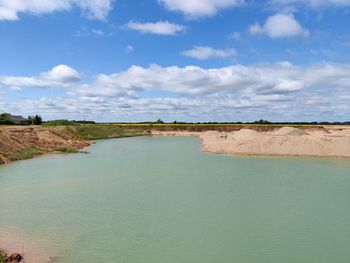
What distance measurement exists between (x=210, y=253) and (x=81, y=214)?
5974mm

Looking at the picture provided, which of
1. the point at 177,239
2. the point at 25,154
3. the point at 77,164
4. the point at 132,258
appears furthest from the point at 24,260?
the point at 25,154

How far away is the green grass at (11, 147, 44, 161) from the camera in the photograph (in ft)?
106

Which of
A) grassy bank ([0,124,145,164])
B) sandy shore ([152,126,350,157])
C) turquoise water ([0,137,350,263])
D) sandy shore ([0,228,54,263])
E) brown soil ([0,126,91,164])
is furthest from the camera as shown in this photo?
sandy shore ([152,126,350,157])

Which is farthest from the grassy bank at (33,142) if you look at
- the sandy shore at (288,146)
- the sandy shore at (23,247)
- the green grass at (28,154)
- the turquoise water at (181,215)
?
the sandy shore at (23,247)

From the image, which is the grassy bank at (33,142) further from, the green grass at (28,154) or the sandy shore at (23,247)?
the sandy shore at (23,247)

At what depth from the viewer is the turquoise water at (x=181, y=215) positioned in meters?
9.93

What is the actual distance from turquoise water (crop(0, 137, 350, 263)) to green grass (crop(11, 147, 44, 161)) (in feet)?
26.5

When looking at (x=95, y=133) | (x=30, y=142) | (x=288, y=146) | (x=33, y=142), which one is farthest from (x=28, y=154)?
(x=95, y=133)

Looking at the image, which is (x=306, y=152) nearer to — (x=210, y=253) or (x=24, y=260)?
(x=210, y=253)

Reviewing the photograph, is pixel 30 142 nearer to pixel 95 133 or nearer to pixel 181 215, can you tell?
pixel 95 133

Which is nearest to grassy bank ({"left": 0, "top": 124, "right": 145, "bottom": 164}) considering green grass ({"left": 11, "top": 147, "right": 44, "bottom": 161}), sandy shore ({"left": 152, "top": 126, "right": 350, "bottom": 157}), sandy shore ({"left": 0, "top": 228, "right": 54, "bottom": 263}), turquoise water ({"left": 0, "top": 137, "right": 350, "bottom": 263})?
green grass ({"left": 11, "top": 147, "right": 44, "bottom": 161})

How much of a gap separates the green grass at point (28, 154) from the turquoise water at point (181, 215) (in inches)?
318

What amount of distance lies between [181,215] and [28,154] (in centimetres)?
2513

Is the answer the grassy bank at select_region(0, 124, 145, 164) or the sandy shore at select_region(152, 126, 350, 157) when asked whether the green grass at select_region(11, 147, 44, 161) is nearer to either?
the grassy bank at select_region(0, 124, 145, 164)
